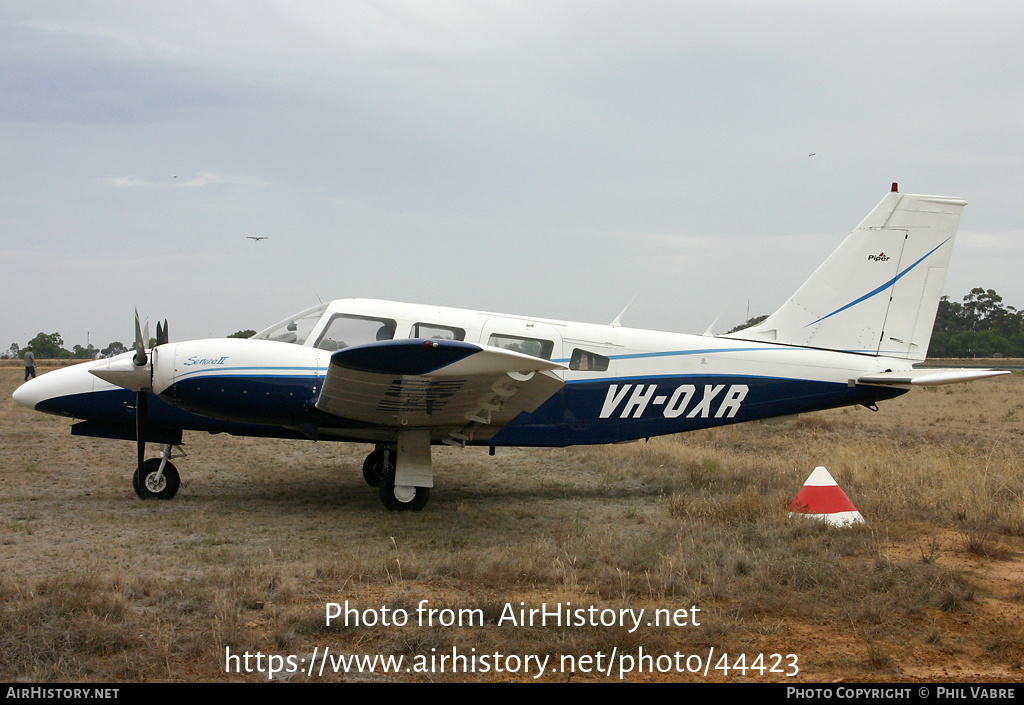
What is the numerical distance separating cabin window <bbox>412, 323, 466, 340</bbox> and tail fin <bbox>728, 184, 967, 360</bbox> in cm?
445

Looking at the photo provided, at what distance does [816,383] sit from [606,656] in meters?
6.44

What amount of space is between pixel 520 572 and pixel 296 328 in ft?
14.6

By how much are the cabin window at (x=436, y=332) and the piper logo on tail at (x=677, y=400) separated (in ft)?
6.67

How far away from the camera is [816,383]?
31.4ft

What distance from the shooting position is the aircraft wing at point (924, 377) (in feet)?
28.0

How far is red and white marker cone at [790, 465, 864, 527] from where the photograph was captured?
725 centimetres

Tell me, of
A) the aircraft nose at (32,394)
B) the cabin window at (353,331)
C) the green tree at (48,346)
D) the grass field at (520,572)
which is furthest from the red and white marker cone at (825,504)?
the green tree at (48,346)

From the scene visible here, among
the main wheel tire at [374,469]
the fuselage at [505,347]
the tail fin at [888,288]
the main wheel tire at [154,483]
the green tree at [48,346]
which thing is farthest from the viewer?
the green tree at [48,346]

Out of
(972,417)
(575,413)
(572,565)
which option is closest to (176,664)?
(572,565)

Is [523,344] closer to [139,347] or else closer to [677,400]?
[677,400]

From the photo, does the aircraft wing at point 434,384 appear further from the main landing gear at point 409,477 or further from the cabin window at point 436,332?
the cabin window at point 436,332

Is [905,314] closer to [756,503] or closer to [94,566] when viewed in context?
[756,503]

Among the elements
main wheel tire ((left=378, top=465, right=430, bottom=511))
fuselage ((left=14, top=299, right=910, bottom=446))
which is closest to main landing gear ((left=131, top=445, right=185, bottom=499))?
fuselage ((left=14, top=299, right=910, bottom=446))

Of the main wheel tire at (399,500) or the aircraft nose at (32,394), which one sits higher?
the aircraft nose at (32,394)
